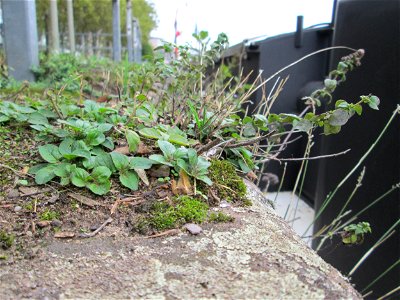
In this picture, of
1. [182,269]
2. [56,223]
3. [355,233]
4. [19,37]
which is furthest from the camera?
[19,37]

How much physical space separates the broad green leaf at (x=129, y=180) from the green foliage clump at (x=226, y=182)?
11.4 inches

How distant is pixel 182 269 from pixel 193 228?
217 mm

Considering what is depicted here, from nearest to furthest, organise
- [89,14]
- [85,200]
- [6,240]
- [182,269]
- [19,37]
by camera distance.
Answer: [182,269]
[6,240]
[85,200]
[19,37]
[89,14]

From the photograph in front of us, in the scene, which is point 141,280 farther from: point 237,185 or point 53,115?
point 53,115

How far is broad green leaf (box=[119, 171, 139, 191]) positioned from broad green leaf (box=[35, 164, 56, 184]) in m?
0.24

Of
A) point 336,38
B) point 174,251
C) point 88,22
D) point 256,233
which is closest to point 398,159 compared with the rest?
point 336,38

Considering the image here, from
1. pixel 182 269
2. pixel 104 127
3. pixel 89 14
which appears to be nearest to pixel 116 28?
pixel 104 127

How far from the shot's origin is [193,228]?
1.22 m

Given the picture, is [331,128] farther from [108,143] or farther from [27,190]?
[27,190]

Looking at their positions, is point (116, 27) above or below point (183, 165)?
above

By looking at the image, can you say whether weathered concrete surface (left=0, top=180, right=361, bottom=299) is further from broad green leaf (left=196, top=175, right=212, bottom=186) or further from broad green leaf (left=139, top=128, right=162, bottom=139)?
broad green leaf (left=139, top=128, right=162, bottom=139)

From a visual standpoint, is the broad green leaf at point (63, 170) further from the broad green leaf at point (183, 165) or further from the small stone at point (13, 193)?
the broad green leaf at point (183, 165)

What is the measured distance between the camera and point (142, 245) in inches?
45.1

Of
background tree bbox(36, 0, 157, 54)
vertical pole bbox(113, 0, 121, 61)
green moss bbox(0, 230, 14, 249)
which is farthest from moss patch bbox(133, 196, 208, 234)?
background tree bbox(36, 0, 157, 54)
